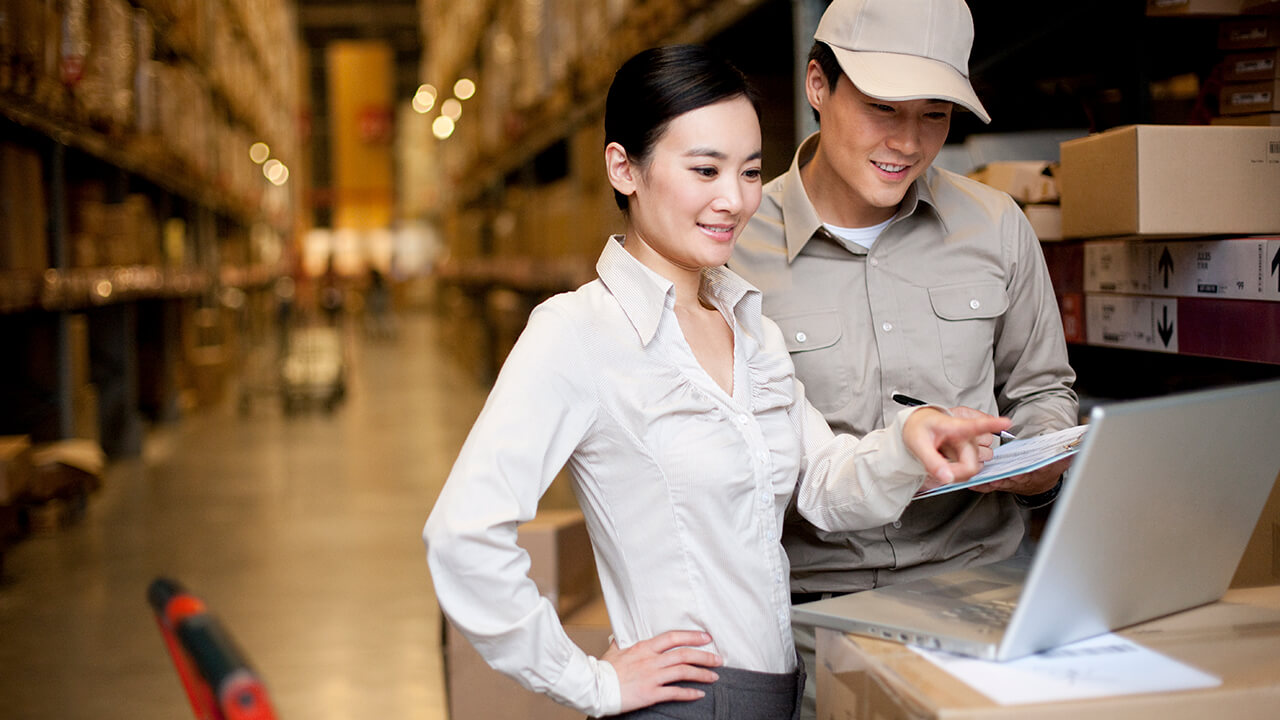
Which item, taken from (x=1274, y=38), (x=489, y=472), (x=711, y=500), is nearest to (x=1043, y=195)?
(x=1274, y=38)

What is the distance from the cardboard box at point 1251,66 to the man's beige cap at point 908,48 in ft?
2.44

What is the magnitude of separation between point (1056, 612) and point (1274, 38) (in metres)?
1.53

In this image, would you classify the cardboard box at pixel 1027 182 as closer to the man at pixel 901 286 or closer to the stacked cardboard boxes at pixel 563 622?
the man at pixel 901 286

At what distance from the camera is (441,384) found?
1236 cm

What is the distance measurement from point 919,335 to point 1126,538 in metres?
0.75

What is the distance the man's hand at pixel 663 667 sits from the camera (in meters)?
1.38

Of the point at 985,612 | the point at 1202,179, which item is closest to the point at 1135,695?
the point at 985,612

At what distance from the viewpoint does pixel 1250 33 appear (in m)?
2.19

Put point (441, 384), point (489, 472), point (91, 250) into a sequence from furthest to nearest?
point (441, 384)
point (91, 250)
point (489, 472)

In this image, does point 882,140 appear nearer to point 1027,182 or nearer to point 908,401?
point 908,401

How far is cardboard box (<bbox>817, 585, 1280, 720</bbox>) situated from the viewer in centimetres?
102

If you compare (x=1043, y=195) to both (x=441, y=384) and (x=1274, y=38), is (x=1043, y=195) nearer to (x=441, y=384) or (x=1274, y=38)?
(x=1274, y=38)

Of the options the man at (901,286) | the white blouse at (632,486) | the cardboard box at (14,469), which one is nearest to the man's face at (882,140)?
the man at (901,286)

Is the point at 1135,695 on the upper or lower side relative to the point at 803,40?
lower
